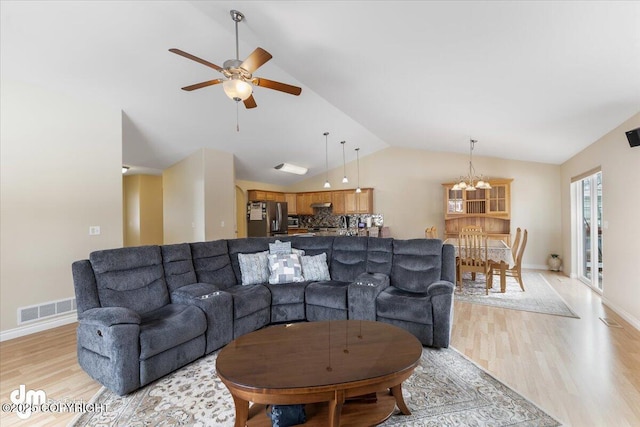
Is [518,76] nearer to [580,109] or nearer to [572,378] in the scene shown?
[580,109]

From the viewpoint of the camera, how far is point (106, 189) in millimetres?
4188

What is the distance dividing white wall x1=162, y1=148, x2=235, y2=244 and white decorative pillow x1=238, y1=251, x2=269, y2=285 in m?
2.56

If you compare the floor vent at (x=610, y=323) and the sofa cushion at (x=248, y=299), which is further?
the floor vent at (x=610, y=323)

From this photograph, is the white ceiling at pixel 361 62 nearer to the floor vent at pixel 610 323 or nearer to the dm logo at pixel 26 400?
the floor vent at pixel 610 323

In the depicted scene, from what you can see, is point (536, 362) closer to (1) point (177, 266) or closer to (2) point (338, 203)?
(1) point (177, 266)

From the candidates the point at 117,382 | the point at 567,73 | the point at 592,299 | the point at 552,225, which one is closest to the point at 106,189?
the point at 117,382

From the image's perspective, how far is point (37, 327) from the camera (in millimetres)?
3525

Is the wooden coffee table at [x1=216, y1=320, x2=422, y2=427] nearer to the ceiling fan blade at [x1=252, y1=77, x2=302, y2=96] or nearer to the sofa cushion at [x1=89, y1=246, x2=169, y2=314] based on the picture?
the sofa cushion at [x1=89, y1=246, x2=169, y2=314]

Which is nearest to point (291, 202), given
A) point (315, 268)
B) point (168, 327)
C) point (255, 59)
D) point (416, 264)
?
point (315, 268)

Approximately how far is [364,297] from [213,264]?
1812 mm

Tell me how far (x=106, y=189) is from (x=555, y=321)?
610 cm

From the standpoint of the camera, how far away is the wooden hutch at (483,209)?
6691 millimetres

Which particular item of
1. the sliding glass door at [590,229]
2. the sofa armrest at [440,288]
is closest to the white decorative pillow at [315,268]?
the sofa armrest at [440,288]

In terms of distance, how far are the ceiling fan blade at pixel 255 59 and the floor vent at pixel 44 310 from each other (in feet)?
12.3
